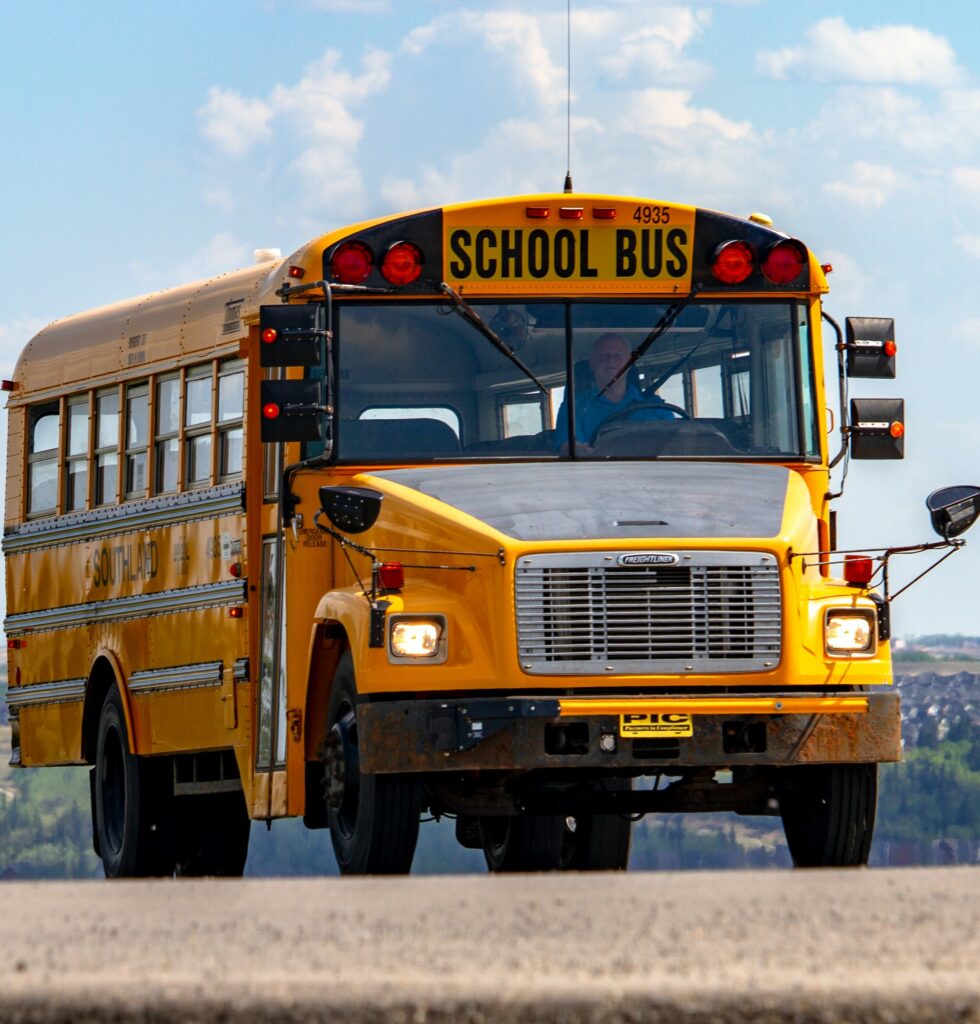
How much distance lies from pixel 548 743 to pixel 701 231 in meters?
2.54

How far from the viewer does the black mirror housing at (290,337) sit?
8.99 metres

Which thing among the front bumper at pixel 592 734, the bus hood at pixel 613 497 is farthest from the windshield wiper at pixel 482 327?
the front bumper at pixel 592 734

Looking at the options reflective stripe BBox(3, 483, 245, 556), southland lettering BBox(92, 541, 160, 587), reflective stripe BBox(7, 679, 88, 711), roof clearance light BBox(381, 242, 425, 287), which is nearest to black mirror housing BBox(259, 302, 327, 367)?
roof clearance light BBox(381, 242, 425, 287)

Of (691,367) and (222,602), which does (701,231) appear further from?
(222,602)

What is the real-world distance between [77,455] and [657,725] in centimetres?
506

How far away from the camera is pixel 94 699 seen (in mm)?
12445

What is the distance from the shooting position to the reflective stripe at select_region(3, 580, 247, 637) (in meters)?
10.7

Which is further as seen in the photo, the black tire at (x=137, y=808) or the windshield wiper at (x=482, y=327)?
the black tire at (x=137, y=808)

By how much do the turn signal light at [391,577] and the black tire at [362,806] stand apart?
35 centimetres

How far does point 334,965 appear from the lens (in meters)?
3.70

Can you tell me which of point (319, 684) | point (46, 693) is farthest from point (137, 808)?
point (319, 684)

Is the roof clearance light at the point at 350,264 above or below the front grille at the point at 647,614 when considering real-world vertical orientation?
above

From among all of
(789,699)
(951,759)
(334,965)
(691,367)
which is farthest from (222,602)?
(951,759)

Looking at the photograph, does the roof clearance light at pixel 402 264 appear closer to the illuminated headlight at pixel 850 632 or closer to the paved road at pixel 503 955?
the illuminated headlight at pixel 850 632
